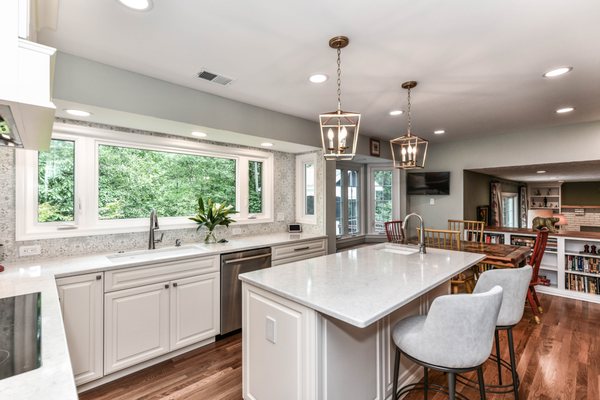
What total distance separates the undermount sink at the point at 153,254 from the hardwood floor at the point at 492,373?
0.93 m

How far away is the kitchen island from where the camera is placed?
1.43 m

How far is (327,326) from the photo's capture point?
1475 mm

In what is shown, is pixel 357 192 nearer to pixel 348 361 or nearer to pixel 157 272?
pixel 157 272

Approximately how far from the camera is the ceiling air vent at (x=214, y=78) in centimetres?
234

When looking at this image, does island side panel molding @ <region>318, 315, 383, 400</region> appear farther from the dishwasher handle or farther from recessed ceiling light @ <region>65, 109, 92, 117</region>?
recessed ceiling light @ <region>65, 109, 92, 117</region>

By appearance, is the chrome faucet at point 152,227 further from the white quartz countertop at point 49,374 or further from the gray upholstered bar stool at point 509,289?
the gray upholstered bar stool at point 509,289

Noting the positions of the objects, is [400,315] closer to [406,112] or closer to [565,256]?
[406,112]

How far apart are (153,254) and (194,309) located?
2.12 feet

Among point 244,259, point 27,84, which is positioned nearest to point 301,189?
point 244,259

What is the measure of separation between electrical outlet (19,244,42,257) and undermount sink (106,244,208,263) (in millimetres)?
501

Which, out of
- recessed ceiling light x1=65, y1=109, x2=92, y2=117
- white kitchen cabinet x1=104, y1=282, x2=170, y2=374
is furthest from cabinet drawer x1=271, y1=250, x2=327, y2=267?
recessed ceiling light x1=65, y1=109, x2=92, y2=117

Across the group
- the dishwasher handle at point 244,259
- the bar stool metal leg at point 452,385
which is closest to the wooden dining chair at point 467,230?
the dishwasher handle at point 244,259

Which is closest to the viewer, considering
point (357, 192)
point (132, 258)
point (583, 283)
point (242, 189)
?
point (132, 258)

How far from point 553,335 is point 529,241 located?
173 cm
